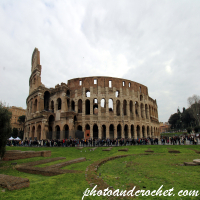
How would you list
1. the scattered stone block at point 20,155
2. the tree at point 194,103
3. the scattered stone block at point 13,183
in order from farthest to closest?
the tree at point 194,103 < the scattered stone block at point 20,155 < the scattered stone block at point 13,183

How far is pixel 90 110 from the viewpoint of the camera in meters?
35.4

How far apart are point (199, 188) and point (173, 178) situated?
116cm

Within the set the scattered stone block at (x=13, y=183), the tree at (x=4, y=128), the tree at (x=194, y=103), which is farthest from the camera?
the tree at (x=194, y=103)

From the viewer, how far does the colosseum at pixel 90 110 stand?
34.1 meters

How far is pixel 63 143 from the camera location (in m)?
25.0

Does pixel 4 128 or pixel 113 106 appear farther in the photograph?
pixel 113 106

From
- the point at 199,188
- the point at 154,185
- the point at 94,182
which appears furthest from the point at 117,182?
the point at 199,188

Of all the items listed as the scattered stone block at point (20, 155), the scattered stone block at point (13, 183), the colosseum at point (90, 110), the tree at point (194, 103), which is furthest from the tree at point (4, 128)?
the tree at point (194, 103)

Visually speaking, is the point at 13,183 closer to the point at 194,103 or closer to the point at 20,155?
the point at 20,155

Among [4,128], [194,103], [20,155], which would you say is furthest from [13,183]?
[194,103]

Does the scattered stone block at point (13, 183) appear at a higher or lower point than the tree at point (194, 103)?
lower

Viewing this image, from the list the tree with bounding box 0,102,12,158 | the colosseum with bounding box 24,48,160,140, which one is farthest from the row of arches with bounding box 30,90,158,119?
the tree with bounding box 0,102,12,158

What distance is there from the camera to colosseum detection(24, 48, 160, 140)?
3406cm

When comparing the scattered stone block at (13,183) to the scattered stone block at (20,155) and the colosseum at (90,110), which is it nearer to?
the scattered stone block at (20,155)
